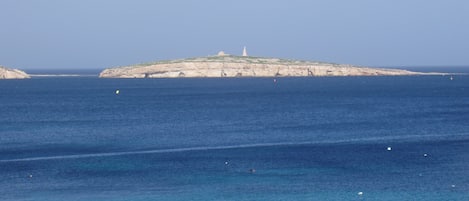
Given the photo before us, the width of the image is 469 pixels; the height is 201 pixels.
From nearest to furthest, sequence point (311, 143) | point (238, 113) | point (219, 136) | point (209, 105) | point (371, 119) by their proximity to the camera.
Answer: point (311, 143)
point (219, 136)
point (371, 119)
point (238, 113)
point (209, 105)

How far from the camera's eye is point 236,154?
58.9 meters

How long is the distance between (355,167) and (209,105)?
6517cm

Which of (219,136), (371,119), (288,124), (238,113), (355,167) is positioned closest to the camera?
(355,167)

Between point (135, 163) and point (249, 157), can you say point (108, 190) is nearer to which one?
point (135, 163)

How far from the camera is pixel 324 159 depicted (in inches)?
2203

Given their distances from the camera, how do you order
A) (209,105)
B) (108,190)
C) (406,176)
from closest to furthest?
1. (108,190)
2. (406,176)
3. (209,105)

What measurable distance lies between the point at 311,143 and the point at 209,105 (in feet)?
171

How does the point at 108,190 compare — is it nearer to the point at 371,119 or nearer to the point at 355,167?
the point at 355,167

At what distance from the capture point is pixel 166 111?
10494 centimetres

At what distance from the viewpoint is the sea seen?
147 ft

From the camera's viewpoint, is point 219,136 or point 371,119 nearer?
point 219,136

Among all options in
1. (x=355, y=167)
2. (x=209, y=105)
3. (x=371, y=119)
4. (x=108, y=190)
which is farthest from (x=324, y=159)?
(x=209, y=105)

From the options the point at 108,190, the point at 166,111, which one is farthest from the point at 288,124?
the point at 108,190

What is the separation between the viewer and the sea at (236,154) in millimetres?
44875
